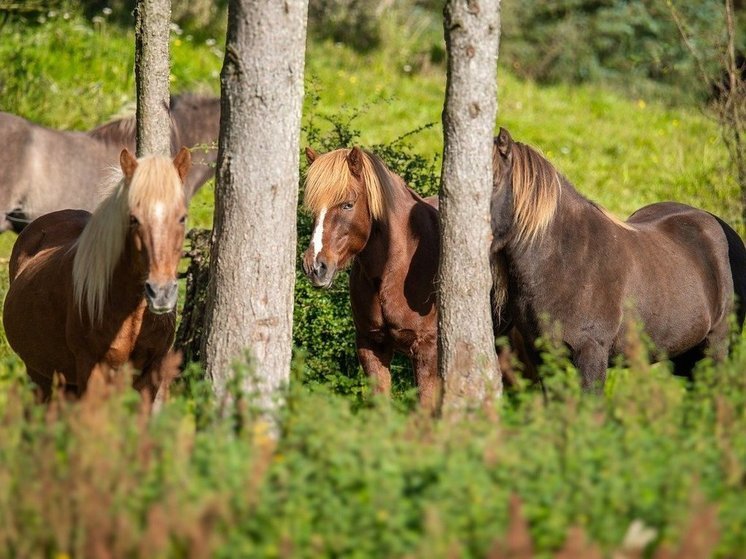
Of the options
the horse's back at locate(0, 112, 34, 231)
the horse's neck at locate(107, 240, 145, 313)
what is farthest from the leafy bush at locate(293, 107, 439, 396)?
the horse's back at locate(0, 112, 34, 231)

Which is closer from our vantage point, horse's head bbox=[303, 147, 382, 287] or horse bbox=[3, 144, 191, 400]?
horse bbox=[3, 144, 191, 400]

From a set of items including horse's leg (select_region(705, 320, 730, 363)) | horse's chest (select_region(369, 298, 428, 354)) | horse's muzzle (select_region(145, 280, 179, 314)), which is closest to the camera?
horse's muzzle (select_region(145, 280, 179, 314))

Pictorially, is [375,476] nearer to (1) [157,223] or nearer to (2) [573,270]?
(1) [157,223]

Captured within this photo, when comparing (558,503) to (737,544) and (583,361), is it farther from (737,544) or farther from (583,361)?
(583,361)

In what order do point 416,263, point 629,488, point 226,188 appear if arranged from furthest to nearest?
point 416,263 → point 226,188 → point 629,488

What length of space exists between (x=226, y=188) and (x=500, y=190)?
1595 mm

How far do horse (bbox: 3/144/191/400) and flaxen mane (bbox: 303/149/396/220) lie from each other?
102 cm

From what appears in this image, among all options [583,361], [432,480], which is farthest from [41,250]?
[432,480]

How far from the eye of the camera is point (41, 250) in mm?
6477

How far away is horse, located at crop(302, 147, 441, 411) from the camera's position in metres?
6.03

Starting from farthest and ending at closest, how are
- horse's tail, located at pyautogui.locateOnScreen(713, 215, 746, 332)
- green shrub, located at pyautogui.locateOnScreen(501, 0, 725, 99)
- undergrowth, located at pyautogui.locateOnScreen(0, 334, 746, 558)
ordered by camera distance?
1. green shrub, located at pyautogui.locateOnScreen(501, 0, 725, 99)
2. horse's tail, located at pyautogui.locateOnScreen(713, 215, 746, 332)
3. undergrowth, located at pyautogui.locateOnScreen(0, 334, 746, 558)

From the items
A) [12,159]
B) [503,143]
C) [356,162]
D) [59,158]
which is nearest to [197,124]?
[59,158]

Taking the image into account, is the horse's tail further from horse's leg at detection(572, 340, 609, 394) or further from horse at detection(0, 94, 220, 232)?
horse at detection(0, 94, 220, 232)

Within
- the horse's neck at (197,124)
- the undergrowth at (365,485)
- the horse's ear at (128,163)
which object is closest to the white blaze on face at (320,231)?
the horse's ear at (128,163)
